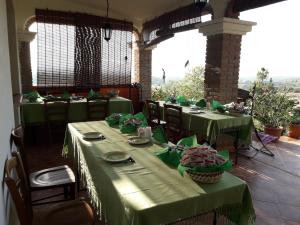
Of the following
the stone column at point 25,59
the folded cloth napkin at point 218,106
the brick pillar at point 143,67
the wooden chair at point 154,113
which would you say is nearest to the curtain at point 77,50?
the stone column at point 25,59

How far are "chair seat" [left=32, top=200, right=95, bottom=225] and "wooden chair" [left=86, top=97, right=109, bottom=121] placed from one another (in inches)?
122

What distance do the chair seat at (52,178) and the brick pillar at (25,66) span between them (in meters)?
4.22

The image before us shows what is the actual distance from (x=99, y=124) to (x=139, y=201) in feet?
6.11

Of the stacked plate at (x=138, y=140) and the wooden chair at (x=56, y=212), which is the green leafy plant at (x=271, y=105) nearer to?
the stacked plate at (x=138, y=140)

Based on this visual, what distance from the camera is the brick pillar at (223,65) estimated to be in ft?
14.2

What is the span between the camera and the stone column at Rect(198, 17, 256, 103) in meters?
4.28

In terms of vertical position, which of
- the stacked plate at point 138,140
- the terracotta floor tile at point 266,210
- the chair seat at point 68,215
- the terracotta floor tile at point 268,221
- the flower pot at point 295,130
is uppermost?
the stacked plate at point 138,140

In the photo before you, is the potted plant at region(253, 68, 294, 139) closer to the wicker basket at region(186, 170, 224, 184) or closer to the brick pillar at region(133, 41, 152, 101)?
the brick pillar at region(133, 41, 152, 101)

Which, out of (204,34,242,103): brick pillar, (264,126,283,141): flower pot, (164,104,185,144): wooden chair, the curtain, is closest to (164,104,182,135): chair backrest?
(164,104,185,144): wooden chair

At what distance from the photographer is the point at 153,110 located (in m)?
4.68

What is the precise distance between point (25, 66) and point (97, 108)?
94.7 inches

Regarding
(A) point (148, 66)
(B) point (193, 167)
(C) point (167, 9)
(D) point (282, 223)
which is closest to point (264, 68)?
(C) point (167, 9)

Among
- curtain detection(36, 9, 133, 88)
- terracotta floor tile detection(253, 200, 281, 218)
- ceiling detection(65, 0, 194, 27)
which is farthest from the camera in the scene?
curtain detection(36, 9, 133, 88)

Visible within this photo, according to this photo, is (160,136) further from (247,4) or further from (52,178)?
(247,4)
